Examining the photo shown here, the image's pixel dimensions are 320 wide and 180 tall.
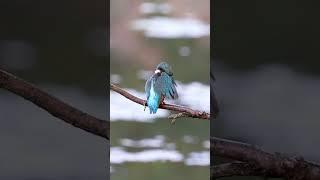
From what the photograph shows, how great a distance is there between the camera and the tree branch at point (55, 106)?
10.9 ft

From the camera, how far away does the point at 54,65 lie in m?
3.37

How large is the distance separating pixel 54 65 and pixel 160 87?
70cm

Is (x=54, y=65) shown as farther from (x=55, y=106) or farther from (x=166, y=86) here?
(x=166, y=86)

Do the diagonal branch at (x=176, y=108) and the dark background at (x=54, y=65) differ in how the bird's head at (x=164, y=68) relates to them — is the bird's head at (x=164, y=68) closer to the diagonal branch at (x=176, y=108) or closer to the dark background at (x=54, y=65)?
the diagonal branch at (x=176, y=108)

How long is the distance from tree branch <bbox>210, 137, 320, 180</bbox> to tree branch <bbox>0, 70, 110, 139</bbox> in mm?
655

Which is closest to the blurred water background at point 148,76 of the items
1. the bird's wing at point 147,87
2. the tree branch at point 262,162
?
the bird's wing at point 147,87

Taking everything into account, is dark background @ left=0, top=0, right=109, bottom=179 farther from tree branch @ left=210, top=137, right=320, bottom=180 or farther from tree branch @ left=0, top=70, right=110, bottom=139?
tree branch @ left=210, top=137, right=320, bottom=180

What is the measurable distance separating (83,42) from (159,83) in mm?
603

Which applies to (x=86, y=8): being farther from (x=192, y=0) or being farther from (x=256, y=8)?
(x=256, y=8)

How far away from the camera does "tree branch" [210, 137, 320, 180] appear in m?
3.31

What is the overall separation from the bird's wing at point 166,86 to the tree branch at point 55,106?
0.48m

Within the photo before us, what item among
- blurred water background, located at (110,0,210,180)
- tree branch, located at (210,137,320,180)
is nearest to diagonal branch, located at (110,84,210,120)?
blurred water background, located at (110,0,210,180)

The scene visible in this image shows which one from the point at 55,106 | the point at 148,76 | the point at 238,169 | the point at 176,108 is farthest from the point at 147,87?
the point at 238,169

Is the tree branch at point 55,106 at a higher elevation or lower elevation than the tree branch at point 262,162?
higher
